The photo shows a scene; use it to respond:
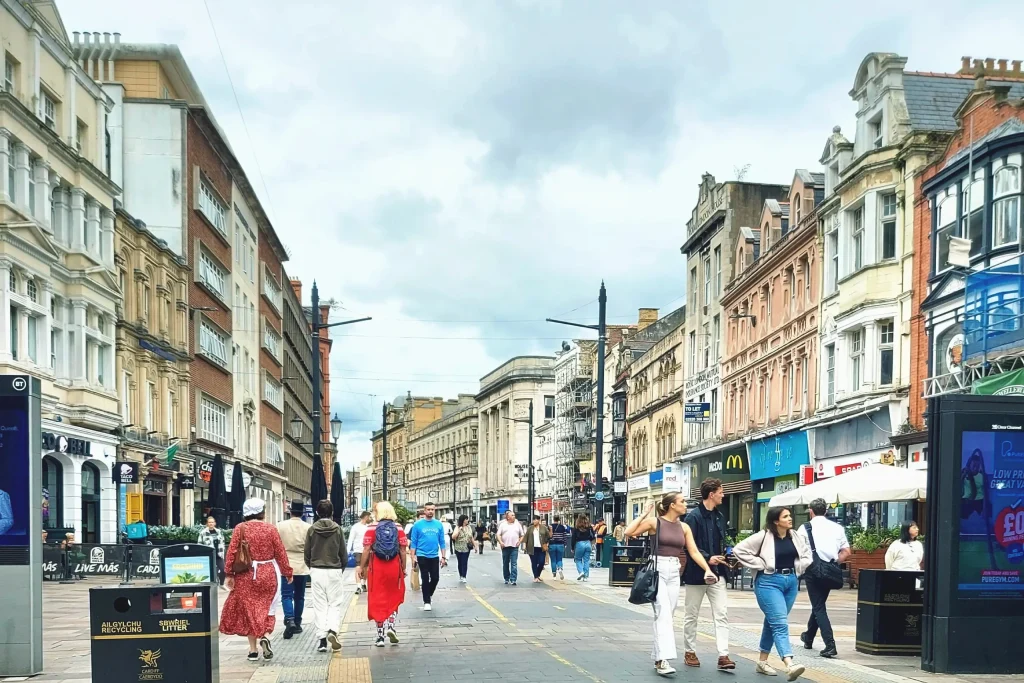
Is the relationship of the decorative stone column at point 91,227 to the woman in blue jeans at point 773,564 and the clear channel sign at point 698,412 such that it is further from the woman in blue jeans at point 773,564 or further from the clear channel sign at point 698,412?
the woman in blue jeans at point 773,564

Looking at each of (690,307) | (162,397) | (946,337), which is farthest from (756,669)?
(690,307)

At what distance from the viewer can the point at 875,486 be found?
22.5m

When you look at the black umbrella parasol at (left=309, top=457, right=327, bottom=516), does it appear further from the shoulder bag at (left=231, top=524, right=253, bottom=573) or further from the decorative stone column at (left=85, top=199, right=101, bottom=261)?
the shoulder bag at (left=231, top=524, right=253, bottom=573)

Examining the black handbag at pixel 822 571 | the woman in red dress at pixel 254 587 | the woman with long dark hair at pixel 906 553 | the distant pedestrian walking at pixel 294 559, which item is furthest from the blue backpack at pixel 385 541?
the woman with long dark hair at pixel 906 553

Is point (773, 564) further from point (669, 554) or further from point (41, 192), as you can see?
point (41, 192)

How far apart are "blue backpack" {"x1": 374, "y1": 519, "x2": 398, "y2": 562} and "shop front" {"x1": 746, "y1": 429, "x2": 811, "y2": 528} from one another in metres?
25.8

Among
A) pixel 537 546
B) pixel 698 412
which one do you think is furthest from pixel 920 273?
pixel 698 412

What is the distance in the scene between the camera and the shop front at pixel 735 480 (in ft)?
152

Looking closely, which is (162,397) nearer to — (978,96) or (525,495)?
(978,96)

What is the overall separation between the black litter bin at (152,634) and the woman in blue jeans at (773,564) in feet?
16.9

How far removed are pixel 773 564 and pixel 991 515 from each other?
2185 mm

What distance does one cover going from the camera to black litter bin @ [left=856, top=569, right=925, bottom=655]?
13578 millimetres

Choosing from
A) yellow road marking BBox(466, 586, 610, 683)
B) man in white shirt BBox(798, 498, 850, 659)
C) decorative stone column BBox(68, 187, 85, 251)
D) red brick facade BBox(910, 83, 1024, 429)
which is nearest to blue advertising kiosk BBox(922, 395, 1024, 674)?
man in white shirt BBox(798, 498, 850, 659)

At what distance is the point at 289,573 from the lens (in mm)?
13570
